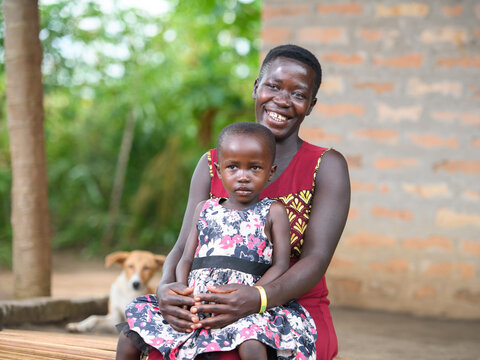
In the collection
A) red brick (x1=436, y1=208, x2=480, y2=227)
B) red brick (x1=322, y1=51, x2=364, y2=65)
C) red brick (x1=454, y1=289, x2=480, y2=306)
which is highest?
red brick (x1=322, y1=51, x2=364, y2=65)

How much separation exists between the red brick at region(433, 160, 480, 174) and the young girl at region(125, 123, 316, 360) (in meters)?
3.07

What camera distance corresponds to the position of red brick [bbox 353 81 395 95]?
Result: 505 centimetres

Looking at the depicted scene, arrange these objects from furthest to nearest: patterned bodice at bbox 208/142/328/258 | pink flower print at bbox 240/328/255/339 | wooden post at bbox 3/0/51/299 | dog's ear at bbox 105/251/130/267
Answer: dog's ear at bbox 105/251/130/267 < wooden post at bbox 3/0/51/299 < patterned bodice at bbox 208/142/328/258 < pink flower print at bbox 240/328/255/339

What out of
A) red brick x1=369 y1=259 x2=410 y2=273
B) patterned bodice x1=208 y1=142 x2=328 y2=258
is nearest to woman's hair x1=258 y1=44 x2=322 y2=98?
patterned bodice x1=208 y1=142 x2=328 y2=258

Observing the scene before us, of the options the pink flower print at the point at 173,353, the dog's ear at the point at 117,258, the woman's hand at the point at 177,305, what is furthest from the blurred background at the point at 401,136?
the pink flower print at the point at 173,353

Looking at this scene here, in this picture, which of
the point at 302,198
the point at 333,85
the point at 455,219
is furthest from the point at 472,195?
the point at 302,198

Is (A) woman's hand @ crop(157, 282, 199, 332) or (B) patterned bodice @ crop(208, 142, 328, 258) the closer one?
(A) woman's hand @ crop(157, 282, 199, 332)

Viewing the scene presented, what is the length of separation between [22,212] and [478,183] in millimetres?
3287

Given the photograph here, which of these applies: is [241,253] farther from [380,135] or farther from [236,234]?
[380,135]

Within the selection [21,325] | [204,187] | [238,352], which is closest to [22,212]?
[21,325]

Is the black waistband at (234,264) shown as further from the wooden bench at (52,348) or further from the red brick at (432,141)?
the red brick at (432,141)

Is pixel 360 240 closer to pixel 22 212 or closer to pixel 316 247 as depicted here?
pixel 22 212

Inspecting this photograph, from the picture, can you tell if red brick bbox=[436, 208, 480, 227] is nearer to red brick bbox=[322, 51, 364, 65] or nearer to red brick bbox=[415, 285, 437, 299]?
red brick bbox=[415, 285, 437, 299]

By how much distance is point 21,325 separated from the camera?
3699 millimetres
